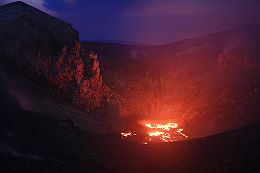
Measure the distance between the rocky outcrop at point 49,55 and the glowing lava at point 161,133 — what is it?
7054mm

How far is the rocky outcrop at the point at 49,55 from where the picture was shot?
125ft

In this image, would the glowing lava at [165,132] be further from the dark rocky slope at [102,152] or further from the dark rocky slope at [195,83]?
the dark rocky slope at [102,152]

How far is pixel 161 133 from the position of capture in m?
41.5

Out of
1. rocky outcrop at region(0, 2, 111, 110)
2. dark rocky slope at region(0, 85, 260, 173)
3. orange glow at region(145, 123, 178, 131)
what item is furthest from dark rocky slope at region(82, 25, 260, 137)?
dark rocky slope at region(0, 85, 260, 173)

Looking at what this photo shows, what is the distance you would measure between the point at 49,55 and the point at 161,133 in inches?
642

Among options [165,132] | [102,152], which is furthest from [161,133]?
[102,152]

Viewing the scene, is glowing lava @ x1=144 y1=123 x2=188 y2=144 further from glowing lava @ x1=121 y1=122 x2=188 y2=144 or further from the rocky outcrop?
the rocky outcrop

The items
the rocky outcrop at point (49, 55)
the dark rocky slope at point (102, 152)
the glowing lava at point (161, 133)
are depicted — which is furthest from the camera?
the rocky outcrop at point (49, 55)

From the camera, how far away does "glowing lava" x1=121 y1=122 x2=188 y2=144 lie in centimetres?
3797

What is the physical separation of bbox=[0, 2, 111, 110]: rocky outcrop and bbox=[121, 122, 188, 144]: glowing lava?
23.1 feet

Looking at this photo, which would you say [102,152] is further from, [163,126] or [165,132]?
[163,126]

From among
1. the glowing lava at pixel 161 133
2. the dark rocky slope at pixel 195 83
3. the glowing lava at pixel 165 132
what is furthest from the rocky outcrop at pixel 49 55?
the glowing lava at pixel 165 132

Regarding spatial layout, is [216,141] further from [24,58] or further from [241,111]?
[24,58]

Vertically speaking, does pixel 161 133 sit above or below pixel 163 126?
below
